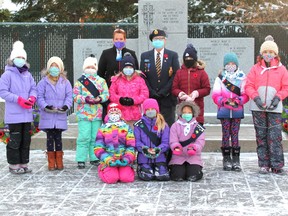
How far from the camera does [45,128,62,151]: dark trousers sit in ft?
25.9

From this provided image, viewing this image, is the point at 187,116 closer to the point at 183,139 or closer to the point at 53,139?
the point at 183,139

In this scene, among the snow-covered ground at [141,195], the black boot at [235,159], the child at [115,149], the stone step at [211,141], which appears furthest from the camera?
the stone step at [211,141]

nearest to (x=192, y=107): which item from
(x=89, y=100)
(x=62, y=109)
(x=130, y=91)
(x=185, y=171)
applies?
(x=185, y=171)

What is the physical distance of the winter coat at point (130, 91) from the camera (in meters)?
7.77

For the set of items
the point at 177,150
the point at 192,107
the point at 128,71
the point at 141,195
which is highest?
the point at 128,71

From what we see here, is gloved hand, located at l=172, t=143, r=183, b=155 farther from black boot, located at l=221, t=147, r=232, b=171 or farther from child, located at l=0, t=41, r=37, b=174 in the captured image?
child, located at l=0, t=41, r=37, b=174

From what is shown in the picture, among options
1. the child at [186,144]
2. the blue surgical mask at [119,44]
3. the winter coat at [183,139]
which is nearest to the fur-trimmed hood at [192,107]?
the child at [186,144]

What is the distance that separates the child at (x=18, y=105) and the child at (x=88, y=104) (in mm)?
677

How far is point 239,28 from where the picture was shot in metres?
12.8

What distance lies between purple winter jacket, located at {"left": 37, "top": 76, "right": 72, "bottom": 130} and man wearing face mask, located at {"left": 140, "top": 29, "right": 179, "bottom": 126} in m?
1.22

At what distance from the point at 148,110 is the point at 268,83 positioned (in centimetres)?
166

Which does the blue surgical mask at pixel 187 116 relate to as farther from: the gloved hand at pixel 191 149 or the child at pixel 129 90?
the child at pixel 129 90

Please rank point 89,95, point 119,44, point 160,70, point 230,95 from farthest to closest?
point 119,44
point 160,70
point 89,95
point 230,95

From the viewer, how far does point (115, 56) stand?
841cm
